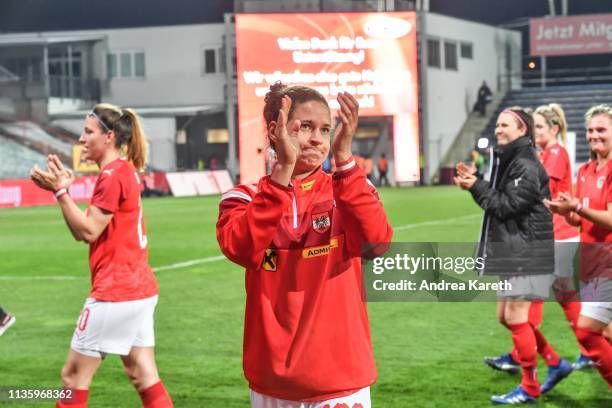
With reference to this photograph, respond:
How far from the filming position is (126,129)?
580 centimetres

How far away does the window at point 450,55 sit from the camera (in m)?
51.7

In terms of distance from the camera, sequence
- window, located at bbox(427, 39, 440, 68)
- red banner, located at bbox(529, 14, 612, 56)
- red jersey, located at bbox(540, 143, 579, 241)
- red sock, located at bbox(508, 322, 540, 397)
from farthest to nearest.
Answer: red banner, located at bbox(529, 14, 612, 56)
window, located at bbox(427, 39, 440, 68)
red jersey, located at bbox(540, 143, 579, 241)
red sock, located at bbox(508, 322, 540, 397)

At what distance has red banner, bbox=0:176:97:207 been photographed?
3534cm

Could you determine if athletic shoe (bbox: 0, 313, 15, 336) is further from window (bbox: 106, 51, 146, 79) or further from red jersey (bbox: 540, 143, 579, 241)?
window (bbox: 106, 51, 146, 79)

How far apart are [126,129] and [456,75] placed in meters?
48.1

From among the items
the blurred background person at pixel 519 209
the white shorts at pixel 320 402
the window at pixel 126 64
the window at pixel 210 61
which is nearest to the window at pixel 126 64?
the window at pixel 126 64

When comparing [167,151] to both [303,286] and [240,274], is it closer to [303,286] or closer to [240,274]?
[240,274]

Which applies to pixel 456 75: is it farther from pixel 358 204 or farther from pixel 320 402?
pixel 358 204

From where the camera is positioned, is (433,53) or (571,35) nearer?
(433,53)

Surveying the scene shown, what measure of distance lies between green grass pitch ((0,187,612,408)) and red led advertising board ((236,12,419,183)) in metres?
13.7

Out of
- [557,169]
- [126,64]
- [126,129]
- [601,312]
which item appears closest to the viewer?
[126,129]

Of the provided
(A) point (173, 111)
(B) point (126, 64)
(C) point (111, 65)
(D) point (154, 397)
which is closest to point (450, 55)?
(A) point (173, 111)
